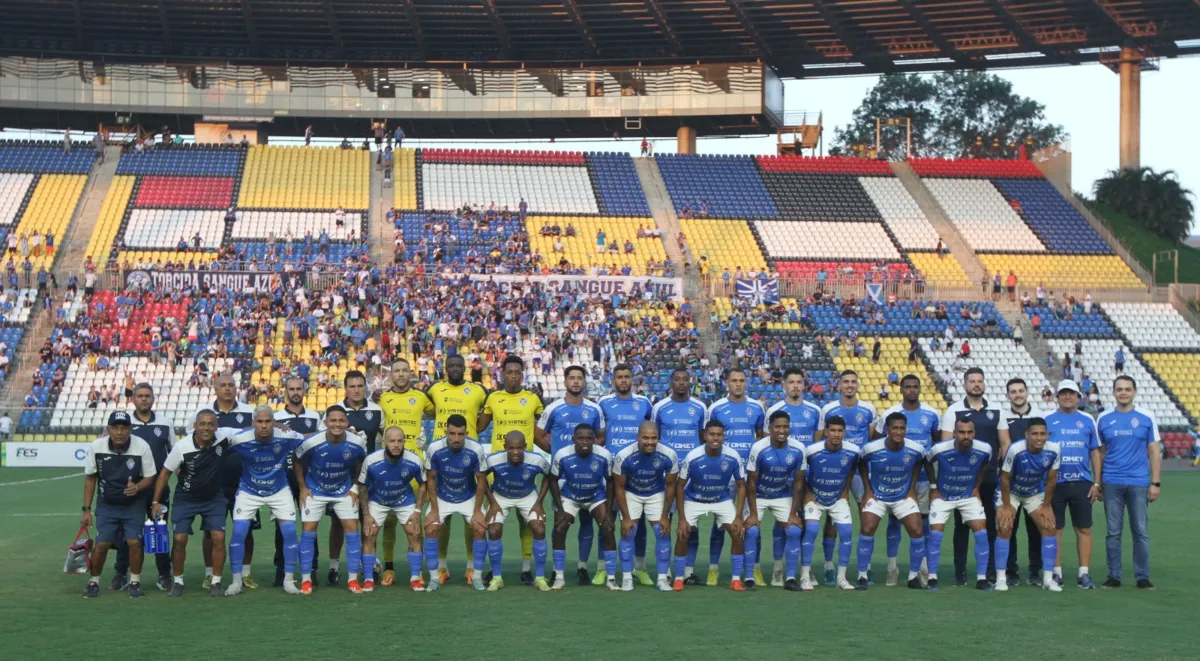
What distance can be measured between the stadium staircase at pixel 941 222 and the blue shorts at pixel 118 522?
37.1 metres

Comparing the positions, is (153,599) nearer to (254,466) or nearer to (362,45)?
(254,466)

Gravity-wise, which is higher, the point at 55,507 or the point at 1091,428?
the point at 1091,428

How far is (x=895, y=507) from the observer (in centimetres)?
1308

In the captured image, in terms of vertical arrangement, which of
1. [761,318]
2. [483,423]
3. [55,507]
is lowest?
[55,507]

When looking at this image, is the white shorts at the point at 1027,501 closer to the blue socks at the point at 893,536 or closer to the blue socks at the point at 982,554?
the blue socks at the point at 982,554

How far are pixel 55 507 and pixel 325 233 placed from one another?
24119 mm

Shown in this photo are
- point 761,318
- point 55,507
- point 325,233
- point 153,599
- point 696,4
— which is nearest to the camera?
point 153,599

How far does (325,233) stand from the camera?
45125 millimetres

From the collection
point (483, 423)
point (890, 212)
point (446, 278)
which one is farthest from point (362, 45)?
point (483, 423)

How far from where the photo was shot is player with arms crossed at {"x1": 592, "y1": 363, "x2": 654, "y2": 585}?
1354cm

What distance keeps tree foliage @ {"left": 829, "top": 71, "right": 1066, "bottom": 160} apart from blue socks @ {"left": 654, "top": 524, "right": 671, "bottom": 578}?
245ft

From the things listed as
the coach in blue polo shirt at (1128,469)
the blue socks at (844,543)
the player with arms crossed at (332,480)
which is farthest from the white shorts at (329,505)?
the coach in blue polo shirt at (1128,469)

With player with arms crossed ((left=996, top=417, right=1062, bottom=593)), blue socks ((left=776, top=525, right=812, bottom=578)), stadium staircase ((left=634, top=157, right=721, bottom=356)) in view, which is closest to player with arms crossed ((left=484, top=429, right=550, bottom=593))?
blue socks ((left=776, top=525, right=812, bottom=578))

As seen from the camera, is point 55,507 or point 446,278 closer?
point 55,507
